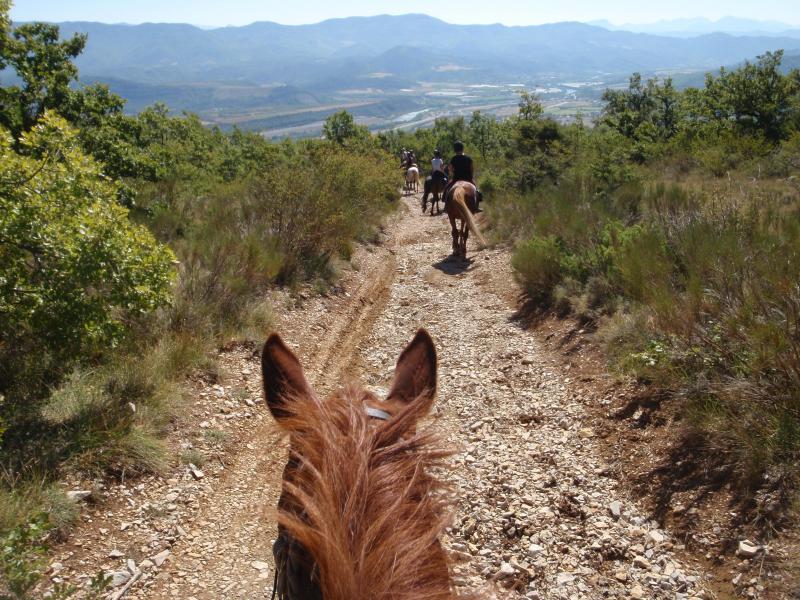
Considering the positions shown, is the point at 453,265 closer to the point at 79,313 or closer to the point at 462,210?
the point at 462,210

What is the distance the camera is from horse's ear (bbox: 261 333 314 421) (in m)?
2.09

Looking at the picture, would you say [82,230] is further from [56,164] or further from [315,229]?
[315,229]

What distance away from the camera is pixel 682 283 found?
5.56 metres

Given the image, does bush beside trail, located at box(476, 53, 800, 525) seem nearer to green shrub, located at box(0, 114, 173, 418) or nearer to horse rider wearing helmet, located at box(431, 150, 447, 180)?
horse rider wearing helmet, located at box(431, 150, 447, 180)

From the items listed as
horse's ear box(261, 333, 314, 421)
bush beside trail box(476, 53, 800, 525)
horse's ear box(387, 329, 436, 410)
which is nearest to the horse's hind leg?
bush beside trail box(476, 53, 800, 525)

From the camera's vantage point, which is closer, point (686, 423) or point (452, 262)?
point (686, 423)

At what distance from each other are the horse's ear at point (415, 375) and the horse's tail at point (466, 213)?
8.53m

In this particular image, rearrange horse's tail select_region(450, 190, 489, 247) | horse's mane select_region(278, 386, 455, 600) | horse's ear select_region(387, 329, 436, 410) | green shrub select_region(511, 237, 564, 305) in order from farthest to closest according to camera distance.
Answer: horse's tail select_region(450, 190, 489, 247) → green shrub select_region(511, 237, 564, 305) → horse's ear select_region(387, 329, 436, 410) → horse's mane select_region(278, 386, 455, 600)

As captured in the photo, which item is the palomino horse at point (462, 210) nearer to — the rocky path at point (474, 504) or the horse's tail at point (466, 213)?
the horse's tail at point (466, 213)

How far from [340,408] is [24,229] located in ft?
9.26

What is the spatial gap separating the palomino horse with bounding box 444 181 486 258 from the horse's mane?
918 cm

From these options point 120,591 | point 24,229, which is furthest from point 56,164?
point 120,591

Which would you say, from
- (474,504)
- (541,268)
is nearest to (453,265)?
(541,268)

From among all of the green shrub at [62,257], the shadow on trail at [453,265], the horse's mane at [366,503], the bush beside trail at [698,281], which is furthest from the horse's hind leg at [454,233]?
the horse's mane at [366,503]
